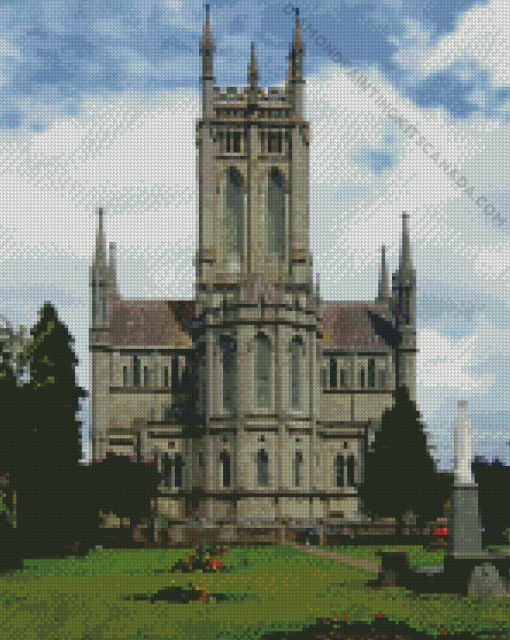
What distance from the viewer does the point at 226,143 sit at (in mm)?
94625

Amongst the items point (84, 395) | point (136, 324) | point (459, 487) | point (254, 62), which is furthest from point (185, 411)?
point (459, 487)

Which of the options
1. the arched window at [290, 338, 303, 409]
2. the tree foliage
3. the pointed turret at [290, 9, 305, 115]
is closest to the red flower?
the tree foliage

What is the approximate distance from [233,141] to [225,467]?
2918cm

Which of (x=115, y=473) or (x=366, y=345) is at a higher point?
(x=366, y=345)

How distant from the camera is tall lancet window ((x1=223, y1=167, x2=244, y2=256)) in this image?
308 ft

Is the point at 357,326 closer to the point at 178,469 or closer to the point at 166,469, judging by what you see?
the point at 178,469

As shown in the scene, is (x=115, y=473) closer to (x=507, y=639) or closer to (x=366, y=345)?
(x=366, y=345)

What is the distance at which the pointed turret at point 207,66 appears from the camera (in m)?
95.2

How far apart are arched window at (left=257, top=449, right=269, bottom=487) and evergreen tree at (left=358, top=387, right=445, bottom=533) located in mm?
7030

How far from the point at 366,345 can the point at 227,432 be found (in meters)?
18.4

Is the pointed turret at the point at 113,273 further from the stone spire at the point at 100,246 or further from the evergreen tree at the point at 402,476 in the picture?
the evergreen tree at the point at 402,476

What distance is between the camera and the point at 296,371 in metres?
83.7

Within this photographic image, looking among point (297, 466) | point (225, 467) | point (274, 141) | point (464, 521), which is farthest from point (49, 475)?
point (274, 141)

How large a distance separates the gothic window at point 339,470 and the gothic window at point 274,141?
26.8m
